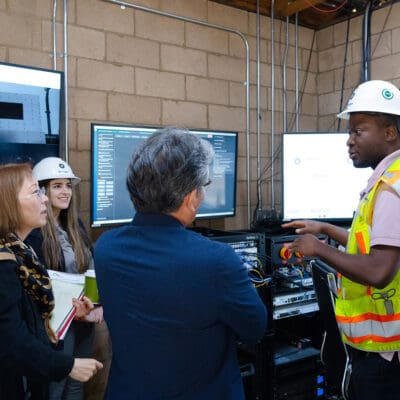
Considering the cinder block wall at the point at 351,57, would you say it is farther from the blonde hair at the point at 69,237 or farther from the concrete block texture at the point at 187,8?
A: the blonde hair at the point at 69,237

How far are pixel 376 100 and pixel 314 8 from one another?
7.55ft

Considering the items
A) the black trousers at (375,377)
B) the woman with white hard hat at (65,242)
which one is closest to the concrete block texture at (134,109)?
the woman with white hard hat at (65,242)

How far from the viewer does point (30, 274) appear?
1392 millimetres

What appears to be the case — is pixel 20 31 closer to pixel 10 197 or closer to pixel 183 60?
pixel 183 60

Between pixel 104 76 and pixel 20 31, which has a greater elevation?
pixel 20 31

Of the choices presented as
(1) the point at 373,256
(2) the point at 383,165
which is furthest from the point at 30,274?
(2) the point at 383,165

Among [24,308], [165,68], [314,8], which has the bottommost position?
[24,308]

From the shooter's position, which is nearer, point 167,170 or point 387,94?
point 167,170

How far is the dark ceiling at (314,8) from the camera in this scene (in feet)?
10.8

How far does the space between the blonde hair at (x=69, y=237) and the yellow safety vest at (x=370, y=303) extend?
130 centimetres

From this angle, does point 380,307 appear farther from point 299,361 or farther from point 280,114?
point 280,114

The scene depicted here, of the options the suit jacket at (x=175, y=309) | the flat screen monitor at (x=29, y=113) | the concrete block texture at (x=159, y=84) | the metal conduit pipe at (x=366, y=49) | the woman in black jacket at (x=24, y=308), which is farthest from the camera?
the metal conduit pipe at (x=366, y=49)

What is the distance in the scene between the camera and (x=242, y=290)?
1033mm

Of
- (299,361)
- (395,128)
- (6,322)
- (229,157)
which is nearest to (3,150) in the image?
(6,322)
